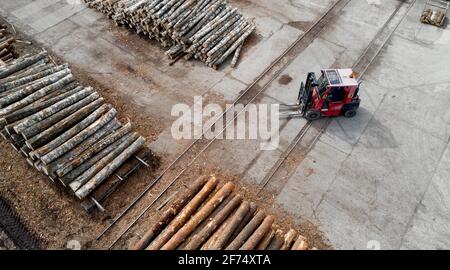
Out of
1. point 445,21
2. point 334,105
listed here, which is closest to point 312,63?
point 334,105

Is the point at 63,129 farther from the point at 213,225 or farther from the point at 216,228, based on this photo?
the point at 216,228

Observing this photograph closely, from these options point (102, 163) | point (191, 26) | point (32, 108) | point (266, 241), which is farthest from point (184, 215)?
point (191, 26)

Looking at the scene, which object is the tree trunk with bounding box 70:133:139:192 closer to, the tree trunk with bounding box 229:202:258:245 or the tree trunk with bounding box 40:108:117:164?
the tree trunk with bounding box 40:108:117:164

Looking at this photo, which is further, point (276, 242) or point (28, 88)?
point (28, 88)

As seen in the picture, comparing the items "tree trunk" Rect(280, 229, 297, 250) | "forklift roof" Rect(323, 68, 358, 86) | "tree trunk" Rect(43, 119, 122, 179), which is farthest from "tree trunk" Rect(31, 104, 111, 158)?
"forklift roof" Rect(323, 68, 358, 86)

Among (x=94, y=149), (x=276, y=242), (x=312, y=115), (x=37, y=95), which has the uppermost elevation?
(x=37, y=95)

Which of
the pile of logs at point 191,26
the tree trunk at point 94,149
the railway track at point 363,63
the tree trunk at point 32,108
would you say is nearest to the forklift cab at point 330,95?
the railway track at point 363,63
